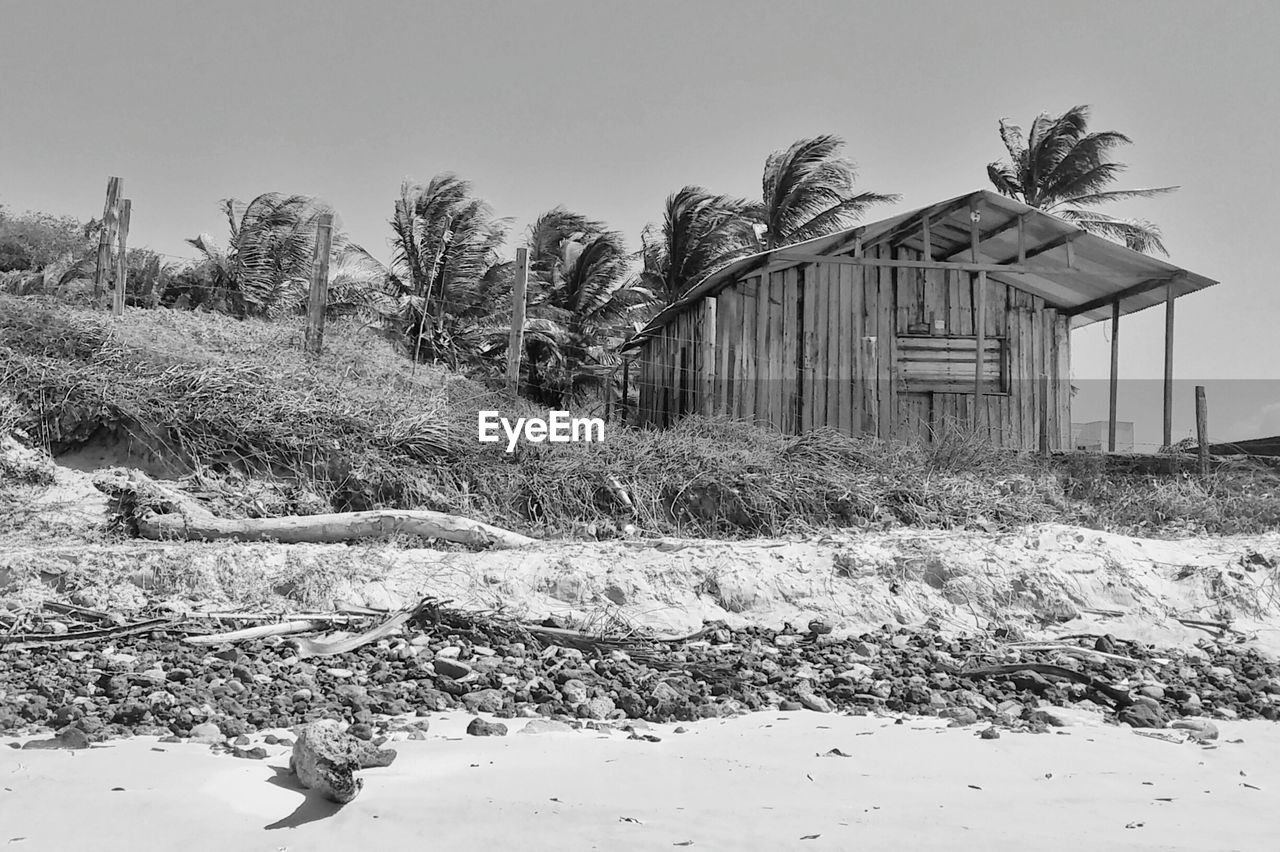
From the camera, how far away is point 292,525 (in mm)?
7535

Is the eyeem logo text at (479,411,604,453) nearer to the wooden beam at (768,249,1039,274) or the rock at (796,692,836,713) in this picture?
the wooden beam at (768,249,1039,274)

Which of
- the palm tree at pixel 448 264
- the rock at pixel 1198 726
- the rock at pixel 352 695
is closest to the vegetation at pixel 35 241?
the palm tree at pixel 448 264

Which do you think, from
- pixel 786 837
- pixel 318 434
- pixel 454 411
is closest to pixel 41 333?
pixel 318 434

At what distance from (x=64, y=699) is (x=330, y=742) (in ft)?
5.43

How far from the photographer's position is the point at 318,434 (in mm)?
Result: 9016

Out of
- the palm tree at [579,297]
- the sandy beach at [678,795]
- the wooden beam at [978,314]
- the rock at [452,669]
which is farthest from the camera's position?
the palm tree at [579,297]

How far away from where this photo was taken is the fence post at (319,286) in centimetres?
1162

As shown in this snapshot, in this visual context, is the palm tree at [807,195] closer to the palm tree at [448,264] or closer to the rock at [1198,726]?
the palm tree at [448,264]

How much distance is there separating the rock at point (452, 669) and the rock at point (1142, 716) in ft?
10.1

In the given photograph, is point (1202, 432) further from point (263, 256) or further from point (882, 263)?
point (263, 256)

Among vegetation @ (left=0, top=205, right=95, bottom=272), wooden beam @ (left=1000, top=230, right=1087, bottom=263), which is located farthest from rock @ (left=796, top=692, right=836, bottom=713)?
vegetation @ (left=0, top=205, right=95, bottom=272)

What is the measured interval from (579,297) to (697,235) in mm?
3240

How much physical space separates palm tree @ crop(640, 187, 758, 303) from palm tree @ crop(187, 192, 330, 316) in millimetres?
8528

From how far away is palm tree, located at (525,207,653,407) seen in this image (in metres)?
22.5
